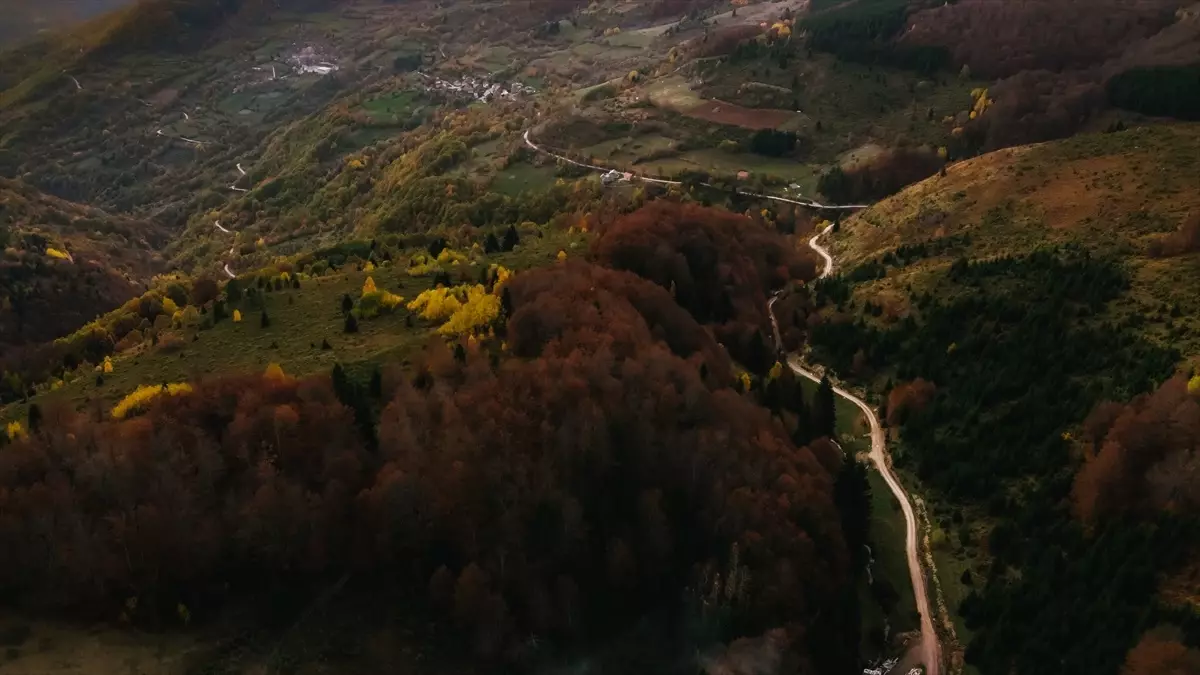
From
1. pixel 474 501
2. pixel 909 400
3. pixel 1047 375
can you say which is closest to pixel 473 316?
pixel 474 501

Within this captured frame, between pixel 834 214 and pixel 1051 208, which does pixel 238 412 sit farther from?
pixel 834 214

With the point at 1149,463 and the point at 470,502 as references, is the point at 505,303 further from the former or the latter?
the point at 1149,463

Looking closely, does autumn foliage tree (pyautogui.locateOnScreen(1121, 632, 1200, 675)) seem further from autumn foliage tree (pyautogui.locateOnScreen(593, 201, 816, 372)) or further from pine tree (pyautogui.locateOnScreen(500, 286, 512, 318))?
pine tree (pyautogui.locateOnScreen(500, 286, 512, 318))

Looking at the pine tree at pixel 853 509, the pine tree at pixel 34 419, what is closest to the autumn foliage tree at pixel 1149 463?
the pine tree at pixel 853 509

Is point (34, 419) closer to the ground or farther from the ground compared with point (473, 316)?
farther from the ground

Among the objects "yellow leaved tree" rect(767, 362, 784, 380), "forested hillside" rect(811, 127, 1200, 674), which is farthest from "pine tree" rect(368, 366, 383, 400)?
"forested hillside" rect(811, 127, 1200, 674)

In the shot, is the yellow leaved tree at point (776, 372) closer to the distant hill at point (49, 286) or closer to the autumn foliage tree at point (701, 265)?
the autumn foliage tree at point (701, 265)

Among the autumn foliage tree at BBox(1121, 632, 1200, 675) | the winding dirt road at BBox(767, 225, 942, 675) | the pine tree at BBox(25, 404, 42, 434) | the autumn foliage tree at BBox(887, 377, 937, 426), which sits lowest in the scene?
the winding dirt road at BBox(767, 225, 942, 675)

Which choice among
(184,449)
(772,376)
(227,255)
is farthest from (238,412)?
(227,255)
